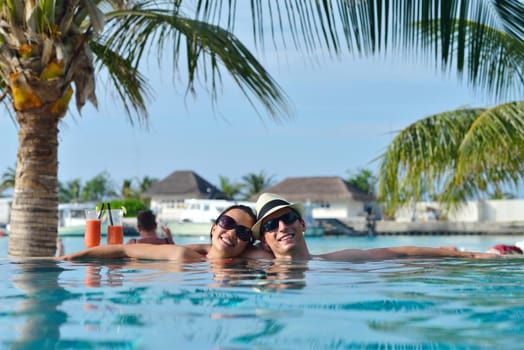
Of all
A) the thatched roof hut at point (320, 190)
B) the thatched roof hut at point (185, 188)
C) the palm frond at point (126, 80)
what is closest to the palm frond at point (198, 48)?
the palm frond at point (126, 80)

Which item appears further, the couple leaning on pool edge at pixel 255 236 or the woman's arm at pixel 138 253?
the woman's arm at pixel 138 253

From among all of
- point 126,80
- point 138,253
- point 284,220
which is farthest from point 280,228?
point 126,80

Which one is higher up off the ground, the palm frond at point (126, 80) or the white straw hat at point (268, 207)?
the palm frond at point (126, 80)

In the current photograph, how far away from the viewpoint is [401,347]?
7.23 ft

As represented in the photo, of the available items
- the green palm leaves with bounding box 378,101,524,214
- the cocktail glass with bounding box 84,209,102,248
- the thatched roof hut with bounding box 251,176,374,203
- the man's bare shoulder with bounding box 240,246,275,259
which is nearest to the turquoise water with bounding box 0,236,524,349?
the man's bare shoulder with bounding box 240,246,275,259

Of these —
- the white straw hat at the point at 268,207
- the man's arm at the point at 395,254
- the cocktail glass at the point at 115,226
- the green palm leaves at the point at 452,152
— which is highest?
the green palm leaves at the point at 452,152

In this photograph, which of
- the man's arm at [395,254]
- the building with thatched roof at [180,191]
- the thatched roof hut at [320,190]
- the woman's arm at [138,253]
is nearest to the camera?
the woman's arm at [138,253]

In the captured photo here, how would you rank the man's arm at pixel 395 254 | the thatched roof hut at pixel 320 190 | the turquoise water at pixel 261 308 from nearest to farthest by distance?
1. the turquoise water at pixel 261 308
2. the man's arm at pixel 395 254
3. the thatched roof hut at pixel 320 190

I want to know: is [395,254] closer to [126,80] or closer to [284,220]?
[284,220]

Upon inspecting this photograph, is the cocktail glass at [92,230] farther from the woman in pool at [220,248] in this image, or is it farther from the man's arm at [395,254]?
the man's arm at [395,254]

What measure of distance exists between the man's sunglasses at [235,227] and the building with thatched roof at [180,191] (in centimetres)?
5019

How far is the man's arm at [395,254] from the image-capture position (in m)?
5.44

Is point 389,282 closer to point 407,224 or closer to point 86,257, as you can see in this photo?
point 86,257

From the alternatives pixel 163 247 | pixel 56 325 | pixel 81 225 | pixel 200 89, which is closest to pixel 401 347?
pixel 56 325
